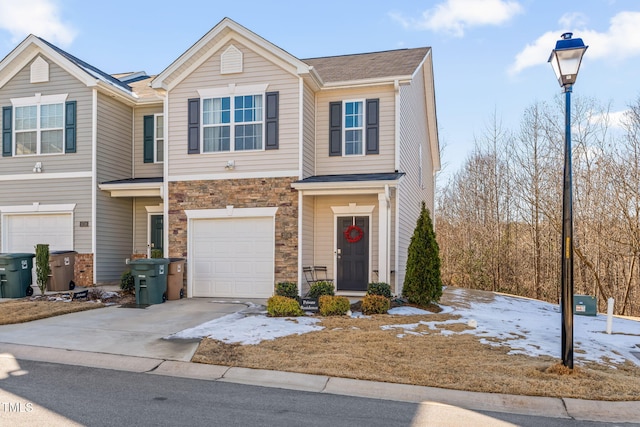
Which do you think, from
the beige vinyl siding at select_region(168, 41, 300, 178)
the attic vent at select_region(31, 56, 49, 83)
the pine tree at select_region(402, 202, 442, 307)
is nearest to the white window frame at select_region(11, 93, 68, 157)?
the attic vent at select_region(31, 56, 49, 83)

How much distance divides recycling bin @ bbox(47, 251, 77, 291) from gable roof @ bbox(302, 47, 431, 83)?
8.79 m

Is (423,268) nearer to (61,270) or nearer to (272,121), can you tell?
(272,121)

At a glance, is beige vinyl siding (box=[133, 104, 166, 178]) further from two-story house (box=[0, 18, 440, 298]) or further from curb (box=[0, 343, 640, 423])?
curb (box=[0, 343, 640, 423])

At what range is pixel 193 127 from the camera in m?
13.0

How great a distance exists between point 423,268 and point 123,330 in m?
6.57

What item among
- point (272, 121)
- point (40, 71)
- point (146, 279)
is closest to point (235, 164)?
point (272, 121)

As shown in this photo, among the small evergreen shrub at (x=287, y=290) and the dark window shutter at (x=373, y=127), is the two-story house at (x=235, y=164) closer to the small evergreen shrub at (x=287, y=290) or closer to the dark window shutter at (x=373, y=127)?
the dark window shutter at (x=373, y=127)

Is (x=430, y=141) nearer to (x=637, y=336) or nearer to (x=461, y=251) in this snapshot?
(x=461, y=251)

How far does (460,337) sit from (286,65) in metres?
7.89

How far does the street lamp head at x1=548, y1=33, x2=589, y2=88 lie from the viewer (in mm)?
6035

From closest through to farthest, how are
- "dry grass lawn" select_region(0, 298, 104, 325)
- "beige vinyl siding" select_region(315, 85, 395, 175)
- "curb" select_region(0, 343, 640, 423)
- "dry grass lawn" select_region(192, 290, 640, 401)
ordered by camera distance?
"curb" select_region(0, 343, 640, 423) < "dry grass lawn" select_region(192, 290, 640, 401) < "dry grass lawn" select_region(0, 298, 104, 325) < "beige vinyl siding" select_region(315, 85, 395, 175)

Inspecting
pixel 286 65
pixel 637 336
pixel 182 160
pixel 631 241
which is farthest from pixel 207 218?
pixel 631 241

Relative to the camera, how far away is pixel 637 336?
958cm

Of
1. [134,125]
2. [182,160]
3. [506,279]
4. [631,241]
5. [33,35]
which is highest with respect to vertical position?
[33,35]
